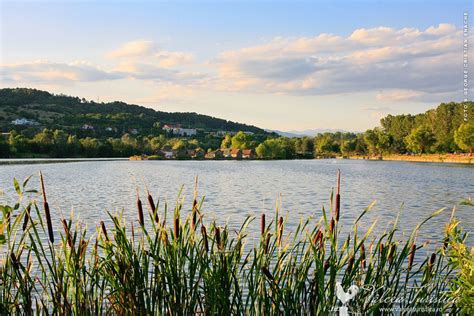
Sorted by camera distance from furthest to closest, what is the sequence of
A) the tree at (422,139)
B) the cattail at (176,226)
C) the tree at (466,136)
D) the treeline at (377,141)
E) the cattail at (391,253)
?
the tree at (422,139) → the treeline at (377,141) → the tree at (466,136) → the cattail at (391,253) → the cattail at (176,226)

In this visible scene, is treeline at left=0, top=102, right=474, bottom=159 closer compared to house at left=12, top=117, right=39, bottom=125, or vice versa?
treeline at left=0, top=102, right=474, bottom=159

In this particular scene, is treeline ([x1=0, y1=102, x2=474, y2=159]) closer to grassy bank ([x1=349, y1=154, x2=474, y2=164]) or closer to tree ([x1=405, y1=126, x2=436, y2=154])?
tree ([x1=405, y1=126, x2=436, y2=154])

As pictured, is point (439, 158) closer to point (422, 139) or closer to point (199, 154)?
point (422, 139)

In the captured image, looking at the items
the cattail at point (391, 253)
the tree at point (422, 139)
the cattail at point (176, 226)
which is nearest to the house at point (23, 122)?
the tree at point (422, 139)

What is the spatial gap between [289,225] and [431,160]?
130m

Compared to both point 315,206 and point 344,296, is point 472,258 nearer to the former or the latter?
point 344,296

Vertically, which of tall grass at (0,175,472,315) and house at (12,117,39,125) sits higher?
house at (12,117,39,125)

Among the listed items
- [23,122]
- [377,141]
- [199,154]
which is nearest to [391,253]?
[23,122]

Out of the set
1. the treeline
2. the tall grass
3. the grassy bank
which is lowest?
the grassy bank

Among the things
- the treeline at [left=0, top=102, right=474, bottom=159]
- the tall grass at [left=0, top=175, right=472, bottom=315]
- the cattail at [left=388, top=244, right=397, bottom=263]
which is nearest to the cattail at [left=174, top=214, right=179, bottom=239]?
the tall grass at [left=0, top=175, right=472, bottom=315]

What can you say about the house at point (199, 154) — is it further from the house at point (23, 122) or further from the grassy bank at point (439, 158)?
the grassy bank at point (439, 158)

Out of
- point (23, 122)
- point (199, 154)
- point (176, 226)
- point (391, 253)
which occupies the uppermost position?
point (23, 122)

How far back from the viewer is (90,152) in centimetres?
16638

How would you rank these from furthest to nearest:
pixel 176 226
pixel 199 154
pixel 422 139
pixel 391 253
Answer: pixel 199 154 < pixel 422 139 < pixel 391 253 < pixel 176 226
